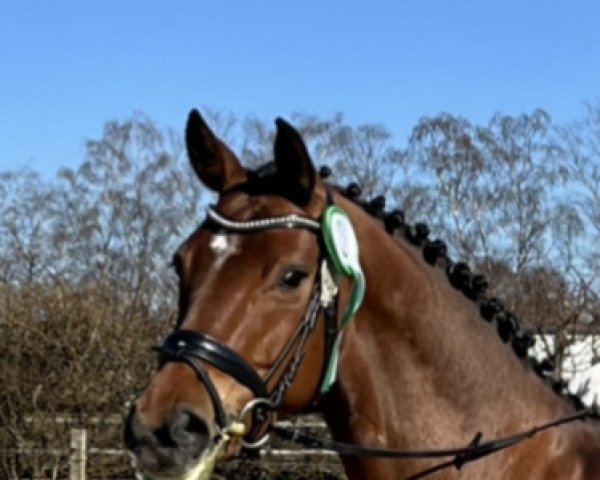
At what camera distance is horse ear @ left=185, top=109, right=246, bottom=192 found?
4.12 metres

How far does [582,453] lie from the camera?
4188 millimetres

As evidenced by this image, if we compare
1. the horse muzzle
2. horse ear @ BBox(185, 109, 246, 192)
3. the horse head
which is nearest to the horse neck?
the horse head

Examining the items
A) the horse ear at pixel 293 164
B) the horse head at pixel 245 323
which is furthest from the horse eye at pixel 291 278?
the horse ear at pixel 293 164

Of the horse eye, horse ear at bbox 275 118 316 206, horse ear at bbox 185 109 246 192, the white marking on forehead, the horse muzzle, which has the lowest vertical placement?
the horse muzzle

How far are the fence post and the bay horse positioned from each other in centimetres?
966

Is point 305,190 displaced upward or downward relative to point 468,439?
upward

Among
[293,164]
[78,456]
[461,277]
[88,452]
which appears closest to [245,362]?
[293,164]

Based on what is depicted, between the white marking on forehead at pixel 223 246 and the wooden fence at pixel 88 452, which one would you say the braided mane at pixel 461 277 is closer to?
the white marking on forehead at pixel 223 246

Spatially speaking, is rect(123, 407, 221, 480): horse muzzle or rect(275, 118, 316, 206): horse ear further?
rect(275, 118, 316, 206): horse ear

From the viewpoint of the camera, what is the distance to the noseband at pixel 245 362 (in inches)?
141

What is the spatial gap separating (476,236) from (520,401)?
3195cm

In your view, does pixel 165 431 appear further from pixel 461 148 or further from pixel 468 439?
pixel 461 148

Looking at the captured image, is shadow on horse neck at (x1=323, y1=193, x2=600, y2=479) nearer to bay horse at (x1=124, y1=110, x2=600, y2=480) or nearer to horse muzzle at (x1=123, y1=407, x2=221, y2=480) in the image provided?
bay horse at (x1=124, y1=110, x2=600, y2=480)

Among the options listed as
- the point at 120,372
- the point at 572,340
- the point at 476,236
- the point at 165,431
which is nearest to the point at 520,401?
the point at 165,431
